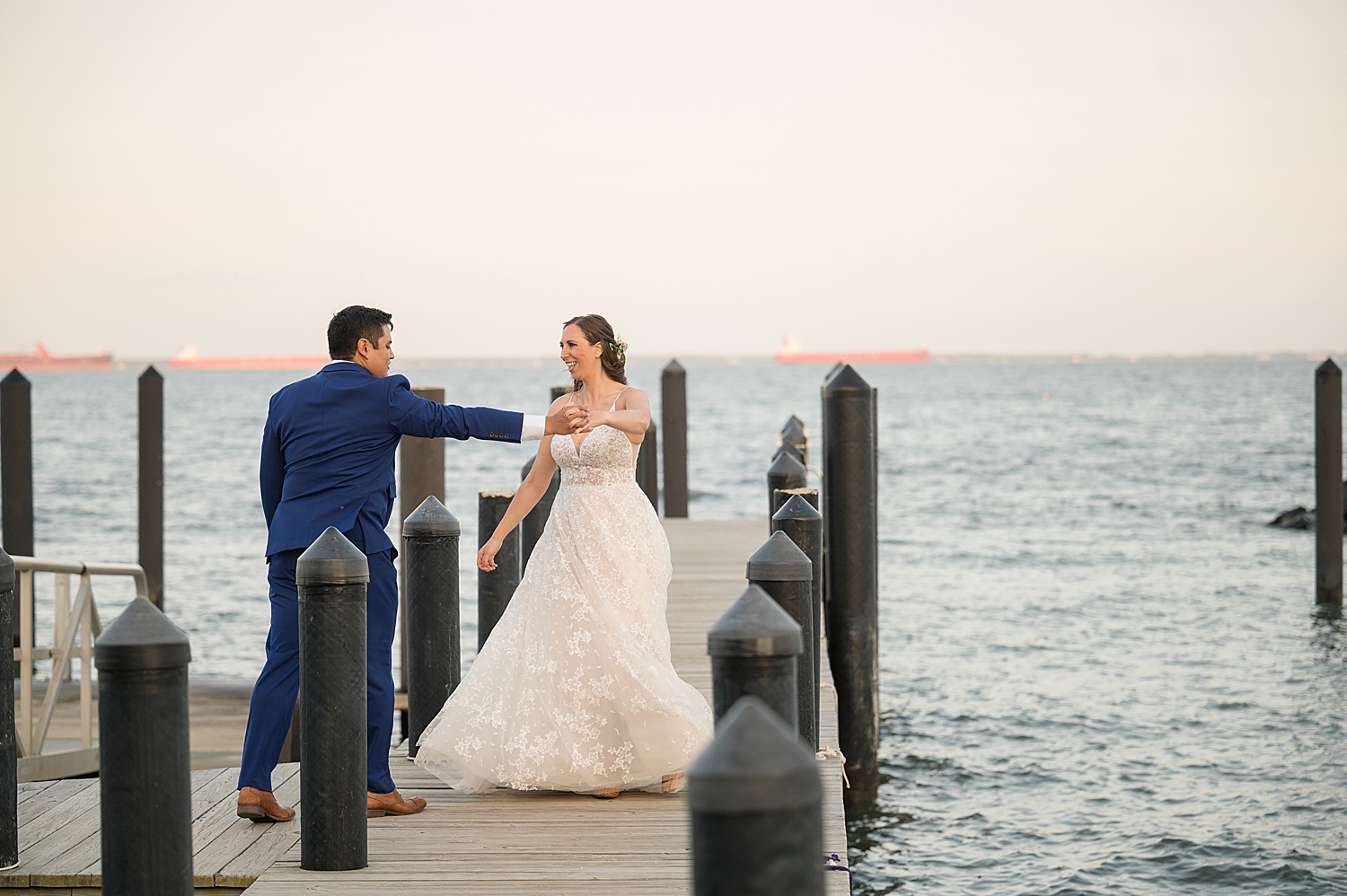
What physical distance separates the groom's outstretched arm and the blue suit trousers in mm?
424

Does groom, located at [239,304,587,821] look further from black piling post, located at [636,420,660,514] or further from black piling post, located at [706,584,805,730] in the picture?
black piling post, located at [636,420,660,514]

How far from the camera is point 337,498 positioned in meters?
4.46

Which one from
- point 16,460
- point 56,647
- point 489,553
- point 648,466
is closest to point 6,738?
point 489,553

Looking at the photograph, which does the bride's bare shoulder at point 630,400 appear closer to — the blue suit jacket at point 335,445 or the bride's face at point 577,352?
the bride's face at point 577,352

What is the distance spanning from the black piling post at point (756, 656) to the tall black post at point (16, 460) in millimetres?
12504

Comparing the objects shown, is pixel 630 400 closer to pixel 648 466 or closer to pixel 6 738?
pixel 6 738

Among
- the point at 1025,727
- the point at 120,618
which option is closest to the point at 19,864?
the point at 120,618

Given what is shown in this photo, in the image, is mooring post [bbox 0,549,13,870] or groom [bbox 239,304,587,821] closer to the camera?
mooring post [bbox 0,549,13,870]

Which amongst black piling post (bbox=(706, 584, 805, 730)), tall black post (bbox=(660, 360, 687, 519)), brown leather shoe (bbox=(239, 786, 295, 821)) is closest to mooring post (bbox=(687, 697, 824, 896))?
black piling post (bbox=(706, 584, 805, 730))

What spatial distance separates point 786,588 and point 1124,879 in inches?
159

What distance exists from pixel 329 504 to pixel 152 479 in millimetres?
11236

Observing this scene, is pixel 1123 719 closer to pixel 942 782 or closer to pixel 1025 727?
pixel 1025 727

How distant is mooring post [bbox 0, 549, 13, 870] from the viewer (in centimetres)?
394

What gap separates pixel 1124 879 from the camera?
23.5 ft
